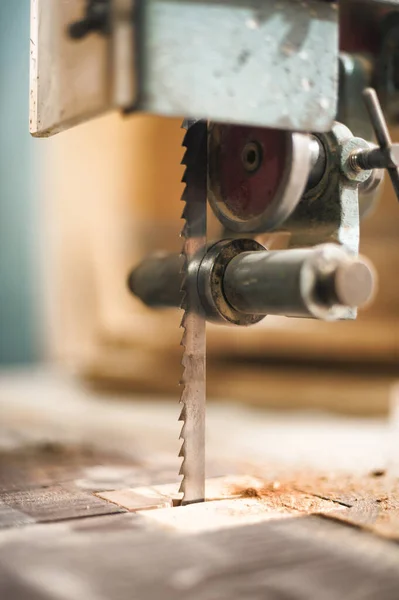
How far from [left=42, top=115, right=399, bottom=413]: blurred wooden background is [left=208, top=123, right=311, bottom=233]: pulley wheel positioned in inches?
53.2

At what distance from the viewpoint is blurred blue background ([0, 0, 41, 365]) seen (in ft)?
10.6

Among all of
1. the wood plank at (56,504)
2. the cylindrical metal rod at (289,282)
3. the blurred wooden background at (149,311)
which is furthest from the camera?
the blurred wooden background at (149,311)

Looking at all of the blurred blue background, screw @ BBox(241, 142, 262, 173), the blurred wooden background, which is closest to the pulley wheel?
screw @ BBox(241, 142, 262, 173)

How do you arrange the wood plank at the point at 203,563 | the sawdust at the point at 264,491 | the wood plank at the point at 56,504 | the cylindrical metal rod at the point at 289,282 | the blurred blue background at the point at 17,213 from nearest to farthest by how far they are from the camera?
the wood plank at the point at 203,563, the cylindrical metal rod at the point at 289,282, the wood plank at the point at 56,504, the sawdust at the point at 264,491, the blurred blue background at the point at 17,213

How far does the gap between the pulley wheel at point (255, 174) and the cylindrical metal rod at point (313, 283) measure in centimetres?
8

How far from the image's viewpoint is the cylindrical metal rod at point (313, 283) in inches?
29.2

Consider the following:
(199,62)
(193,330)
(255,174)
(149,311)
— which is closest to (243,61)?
(199,62)

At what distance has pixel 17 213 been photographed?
10.8 feet

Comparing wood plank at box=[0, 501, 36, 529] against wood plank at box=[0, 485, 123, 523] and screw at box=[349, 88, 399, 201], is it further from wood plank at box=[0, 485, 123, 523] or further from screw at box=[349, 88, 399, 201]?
screw at box=[349, 88, 399, 201]

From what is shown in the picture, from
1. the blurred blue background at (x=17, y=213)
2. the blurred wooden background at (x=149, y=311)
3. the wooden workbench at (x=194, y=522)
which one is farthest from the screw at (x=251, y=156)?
the blurred blue background at (x=17, y=213)

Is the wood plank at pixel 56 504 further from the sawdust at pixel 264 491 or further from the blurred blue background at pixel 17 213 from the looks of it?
the blurred blue background at pixel 17 213

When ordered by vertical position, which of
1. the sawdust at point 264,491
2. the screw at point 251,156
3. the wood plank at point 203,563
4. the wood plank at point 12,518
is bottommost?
the sawdust at point 264,491

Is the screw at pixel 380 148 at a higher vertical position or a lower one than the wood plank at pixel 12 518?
higher

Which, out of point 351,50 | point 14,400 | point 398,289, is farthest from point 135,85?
point 398,289
